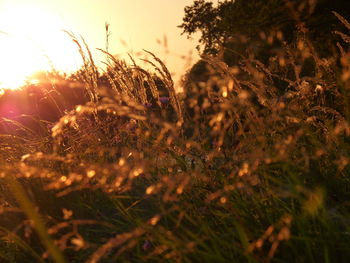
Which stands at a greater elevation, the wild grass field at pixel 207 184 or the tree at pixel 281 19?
the tree at pixel 281 19

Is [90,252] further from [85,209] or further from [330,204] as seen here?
[330,204]

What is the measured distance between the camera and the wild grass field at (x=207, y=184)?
1.29m

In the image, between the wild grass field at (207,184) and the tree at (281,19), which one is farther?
the tree at (281,19)

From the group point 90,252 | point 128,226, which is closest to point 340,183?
point 128,226

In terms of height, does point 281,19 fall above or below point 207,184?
above

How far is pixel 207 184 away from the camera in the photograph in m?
2.35

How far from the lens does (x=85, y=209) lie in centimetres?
274

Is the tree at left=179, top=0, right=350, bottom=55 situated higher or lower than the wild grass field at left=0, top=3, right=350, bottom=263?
higher

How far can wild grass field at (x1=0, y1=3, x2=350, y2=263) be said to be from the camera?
Answer: 50.8 inches

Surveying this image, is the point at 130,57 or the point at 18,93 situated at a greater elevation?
the point at 18,93

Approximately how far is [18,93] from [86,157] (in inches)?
577

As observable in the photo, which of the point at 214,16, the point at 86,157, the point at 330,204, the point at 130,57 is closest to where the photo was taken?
the point at 330,204

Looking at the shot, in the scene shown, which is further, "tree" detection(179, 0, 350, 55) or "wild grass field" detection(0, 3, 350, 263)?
"tree" detection(179, 0, 350, 55)

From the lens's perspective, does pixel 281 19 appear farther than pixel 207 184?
Yes
